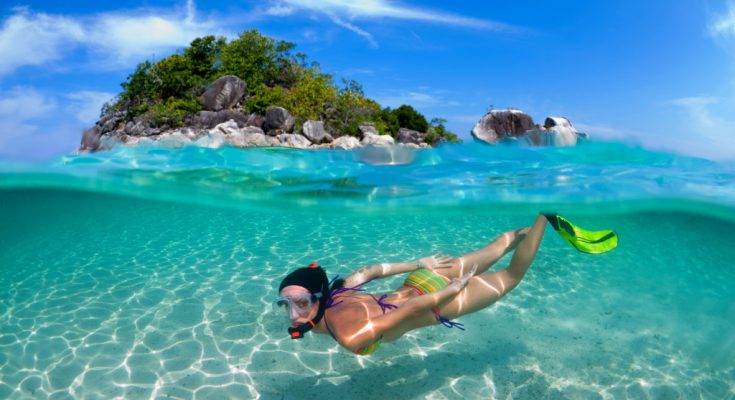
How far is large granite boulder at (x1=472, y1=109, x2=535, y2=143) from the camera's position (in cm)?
4859

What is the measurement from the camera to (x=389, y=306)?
4.77 meters

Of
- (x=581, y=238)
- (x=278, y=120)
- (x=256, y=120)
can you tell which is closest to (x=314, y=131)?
(x=278, y=120)

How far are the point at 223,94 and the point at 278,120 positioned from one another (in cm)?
791

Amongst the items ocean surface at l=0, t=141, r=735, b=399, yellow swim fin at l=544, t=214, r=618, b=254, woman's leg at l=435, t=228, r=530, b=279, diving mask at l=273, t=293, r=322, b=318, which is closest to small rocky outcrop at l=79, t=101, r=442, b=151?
ocean surface at l=0, t=141, r=735, b=399

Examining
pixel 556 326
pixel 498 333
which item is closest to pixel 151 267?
pixel 498 333

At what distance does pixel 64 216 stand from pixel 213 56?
29.3 meters

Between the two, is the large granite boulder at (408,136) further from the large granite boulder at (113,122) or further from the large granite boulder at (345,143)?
the large granite boulder at (113,122)

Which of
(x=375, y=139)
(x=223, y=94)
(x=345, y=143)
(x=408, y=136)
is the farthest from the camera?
(x=408, y=136)

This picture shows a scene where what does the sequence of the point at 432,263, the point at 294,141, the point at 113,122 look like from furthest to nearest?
the point at 113,122
the point at 294,141
the point at 432,263

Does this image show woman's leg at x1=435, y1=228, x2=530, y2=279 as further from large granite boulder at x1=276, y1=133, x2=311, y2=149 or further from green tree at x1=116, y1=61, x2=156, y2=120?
green tree at x1=116, y1=61, x2=156, y2=120

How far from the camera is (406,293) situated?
513 centimetres

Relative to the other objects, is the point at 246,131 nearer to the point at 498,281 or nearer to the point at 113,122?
the point at 113,122

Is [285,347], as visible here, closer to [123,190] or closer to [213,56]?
[123,190]

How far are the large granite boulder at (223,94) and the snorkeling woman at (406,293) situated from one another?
140ft
